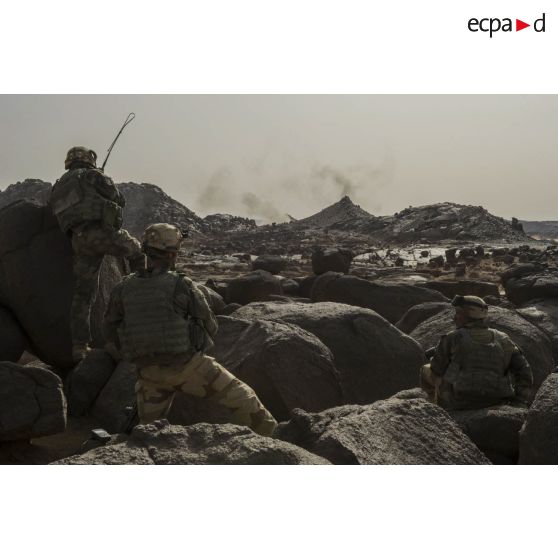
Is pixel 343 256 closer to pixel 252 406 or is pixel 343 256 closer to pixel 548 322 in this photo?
pixel 548 322

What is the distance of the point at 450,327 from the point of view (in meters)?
9.41

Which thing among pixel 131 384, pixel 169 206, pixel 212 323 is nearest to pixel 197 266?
pixel 131 384

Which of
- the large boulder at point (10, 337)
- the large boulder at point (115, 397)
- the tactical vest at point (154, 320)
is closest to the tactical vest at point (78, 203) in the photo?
the large boulder at point (10, 337)

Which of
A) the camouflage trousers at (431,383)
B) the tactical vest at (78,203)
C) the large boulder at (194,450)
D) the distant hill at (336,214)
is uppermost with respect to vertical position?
the distant hill at (336,214)

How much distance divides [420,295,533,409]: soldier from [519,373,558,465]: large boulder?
1186 millimetres

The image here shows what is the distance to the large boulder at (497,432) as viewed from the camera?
17.9ft

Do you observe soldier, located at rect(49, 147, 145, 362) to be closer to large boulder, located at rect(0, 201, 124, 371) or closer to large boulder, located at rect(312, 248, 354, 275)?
large boulder, located at rect(0, 201, 124, 371)

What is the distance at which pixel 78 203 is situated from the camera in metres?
8.03

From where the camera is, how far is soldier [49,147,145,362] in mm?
8070

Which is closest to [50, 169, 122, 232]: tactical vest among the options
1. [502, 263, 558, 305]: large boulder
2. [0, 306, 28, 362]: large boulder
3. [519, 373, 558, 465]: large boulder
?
[0, 306, 28, 362]: large boulder

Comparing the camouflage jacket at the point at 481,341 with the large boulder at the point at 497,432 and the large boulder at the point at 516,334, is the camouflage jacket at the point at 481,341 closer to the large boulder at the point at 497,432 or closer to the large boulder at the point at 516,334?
the large boulder at the point at 497,432

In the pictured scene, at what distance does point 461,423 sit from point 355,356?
2269 mm

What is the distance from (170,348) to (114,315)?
0.60 m

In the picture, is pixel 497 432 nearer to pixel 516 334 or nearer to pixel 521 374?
pixel 521 374
